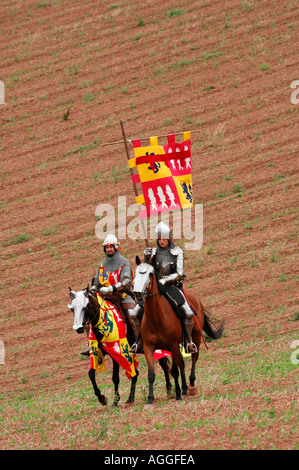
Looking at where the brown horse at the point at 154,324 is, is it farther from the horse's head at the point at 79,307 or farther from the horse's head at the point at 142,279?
the horse's head at the point at 79,307

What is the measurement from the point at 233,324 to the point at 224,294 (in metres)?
2.34

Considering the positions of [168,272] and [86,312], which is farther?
[168,272]

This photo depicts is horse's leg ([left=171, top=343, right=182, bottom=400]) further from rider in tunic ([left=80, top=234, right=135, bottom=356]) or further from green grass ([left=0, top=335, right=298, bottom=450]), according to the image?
rider in tunic ([left=80, top=234, right=135, bottom=356])

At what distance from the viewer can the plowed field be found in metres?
11.0

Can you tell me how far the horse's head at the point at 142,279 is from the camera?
1125 centimetres

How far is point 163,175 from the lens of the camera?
51.2 ft

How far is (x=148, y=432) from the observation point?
9516 mm

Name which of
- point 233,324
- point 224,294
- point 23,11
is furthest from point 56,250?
point 23,11

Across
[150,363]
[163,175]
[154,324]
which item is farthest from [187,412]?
[163,175]

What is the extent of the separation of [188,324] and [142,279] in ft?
5.12
